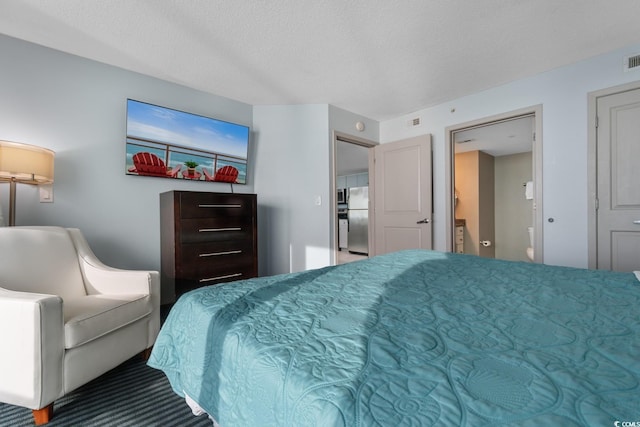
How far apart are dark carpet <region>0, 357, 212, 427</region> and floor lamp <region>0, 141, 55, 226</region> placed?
1.34 m

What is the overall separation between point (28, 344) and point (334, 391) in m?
1.54

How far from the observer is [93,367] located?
4.80 ft

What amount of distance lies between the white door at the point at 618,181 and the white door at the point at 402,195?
1.53 metres

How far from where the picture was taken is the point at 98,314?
4.86ft

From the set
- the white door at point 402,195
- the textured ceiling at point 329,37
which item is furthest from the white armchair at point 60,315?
the white door at point 402,195

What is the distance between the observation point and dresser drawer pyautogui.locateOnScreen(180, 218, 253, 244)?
8.19 feet

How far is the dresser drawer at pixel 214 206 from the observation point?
251cm

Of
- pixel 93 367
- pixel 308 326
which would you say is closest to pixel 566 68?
pixel 308 326

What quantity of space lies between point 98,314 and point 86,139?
1.79 m

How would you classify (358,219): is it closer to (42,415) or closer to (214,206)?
(214,206)

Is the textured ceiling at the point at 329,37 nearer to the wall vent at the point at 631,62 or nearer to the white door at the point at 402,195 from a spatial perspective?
the wall vent at the point at 631,62

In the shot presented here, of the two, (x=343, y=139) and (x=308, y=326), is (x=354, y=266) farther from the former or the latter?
(x=343, y=139)

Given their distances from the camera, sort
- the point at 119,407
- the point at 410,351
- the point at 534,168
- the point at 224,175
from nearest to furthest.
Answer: the point at 410,351 < the point at 119,407 < the point at 534,168 < the point at 224,175

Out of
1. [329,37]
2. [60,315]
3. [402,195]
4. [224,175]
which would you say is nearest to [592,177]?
[402,195]
